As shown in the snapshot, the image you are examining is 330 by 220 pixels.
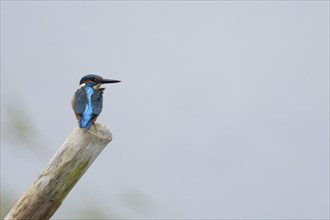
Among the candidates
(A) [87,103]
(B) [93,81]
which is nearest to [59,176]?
(A) [87,103]

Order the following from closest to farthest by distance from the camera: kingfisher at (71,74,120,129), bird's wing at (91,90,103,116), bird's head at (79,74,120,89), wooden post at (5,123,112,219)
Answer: wooden post at (5,123,112,219)
kingfisher at (71,74,120,129)
bird's wing at (91,90,103,116)
bird's head at (79,74,120,89)

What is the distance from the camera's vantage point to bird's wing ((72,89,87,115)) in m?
3.88

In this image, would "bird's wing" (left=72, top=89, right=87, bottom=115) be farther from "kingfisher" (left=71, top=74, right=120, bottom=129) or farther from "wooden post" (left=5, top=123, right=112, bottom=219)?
"wooden post" (left=5, top=123, right=112, bottom=219)

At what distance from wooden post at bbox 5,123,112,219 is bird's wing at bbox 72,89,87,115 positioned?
1.16 ft

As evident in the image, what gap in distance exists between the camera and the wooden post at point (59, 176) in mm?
3463

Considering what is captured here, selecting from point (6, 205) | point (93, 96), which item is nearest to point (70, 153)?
point (93, 96)

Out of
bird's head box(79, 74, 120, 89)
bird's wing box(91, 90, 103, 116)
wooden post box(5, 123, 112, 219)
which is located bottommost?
wooden post box(5, 123, 112, 219)

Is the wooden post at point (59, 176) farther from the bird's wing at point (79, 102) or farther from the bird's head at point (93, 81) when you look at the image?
the bird's head at point (93, 81)

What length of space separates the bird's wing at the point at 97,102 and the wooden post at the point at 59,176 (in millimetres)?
339

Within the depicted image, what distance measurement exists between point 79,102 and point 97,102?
0.09m

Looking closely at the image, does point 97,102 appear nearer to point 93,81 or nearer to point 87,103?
point 87,103

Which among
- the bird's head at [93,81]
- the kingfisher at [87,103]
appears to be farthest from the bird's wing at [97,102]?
the bird's head at [93,81]

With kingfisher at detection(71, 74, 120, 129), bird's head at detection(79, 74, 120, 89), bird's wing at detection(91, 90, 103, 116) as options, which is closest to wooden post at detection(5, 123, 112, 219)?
kingfisher at detection(71, 74, 120, 129)

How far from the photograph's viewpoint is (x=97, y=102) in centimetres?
397
